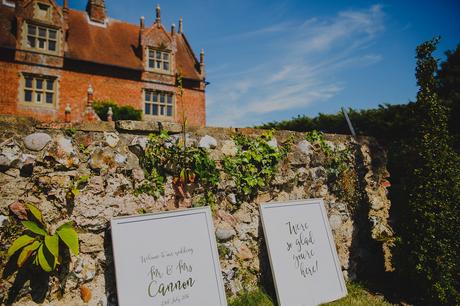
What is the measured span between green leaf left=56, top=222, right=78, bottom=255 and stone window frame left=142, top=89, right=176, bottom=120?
15929mm

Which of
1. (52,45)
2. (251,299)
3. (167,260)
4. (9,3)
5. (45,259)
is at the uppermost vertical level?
(9,3)

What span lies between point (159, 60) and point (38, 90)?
6874mm

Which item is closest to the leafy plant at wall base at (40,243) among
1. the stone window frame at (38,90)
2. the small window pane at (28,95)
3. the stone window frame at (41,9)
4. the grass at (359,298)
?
the grass at (359,298)

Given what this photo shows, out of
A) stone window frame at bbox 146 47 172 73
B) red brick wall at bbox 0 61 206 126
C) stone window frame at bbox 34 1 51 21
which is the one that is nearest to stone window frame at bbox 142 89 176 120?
red brick wall at bbox 0 61 206 126

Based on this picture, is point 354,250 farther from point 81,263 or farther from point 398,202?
point 81,263

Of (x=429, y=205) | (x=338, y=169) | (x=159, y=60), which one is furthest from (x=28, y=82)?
(x=429, y=205)

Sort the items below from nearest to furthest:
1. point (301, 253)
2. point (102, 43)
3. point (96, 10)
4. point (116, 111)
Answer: point (301, 253), point (116, 111), point (102, 43), point (96, 10)

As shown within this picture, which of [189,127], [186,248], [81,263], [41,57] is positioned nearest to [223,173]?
[189,127]

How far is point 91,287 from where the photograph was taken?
7.58 ft

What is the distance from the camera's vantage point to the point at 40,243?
6.86 ft

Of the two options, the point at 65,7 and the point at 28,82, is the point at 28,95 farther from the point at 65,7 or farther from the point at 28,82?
the point at 65,7

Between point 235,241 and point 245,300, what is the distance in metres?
0.56

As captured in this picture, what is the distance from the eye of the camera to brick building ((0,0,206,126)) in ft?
47.0

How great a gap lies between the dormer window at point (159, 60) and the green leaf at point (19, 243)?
55.7ft
